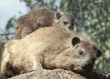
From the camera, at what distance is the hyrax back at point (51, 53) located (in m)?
1.83

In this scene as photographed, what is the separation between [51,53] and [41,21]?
99 cm

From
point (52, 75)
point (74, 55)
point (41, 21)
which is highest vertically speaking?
point (41, 21)

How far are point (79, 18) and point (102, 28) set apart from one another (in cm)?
99

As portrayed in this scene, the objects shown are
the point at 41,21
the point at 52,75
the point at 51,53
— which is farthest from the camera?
the point at 41,21

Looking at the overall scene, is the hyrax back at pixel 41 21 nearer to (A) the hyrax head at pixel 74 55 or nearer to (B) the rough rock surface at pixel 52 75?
(A) the hyrax head at pixel 74 55

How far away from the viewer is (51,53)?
6.69 feet

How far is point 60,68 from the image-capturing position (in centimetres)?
185

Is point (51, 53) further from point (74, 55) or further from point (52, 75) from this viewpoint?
point (52, 75)

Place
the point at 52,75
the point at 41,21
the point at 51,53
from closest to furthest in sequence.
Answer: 1. the point at 52,75
2. the point at 51,53
3. the point at 41,21

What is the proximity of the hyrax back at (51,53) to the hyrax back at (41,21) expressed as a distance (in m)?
0.23

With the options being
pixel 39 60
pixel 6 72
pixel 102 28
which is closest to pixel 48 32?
pixel 39 60

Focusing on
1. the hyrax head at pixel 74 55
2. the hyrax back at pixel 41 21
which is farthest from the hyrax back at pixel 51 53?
the hyrax back at pixel 41 21

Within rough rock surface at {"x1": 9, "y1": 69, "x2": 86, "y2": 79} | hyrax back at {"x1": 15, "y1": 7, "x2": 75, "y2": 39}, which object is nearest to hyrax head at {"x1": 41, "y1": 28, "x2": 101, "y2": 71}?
rough rock surface at {"x1": 9, "y1": 69, "x2": 86, "y2": 79}

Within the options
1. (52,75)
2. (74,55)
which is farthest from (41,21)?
(52,75)
